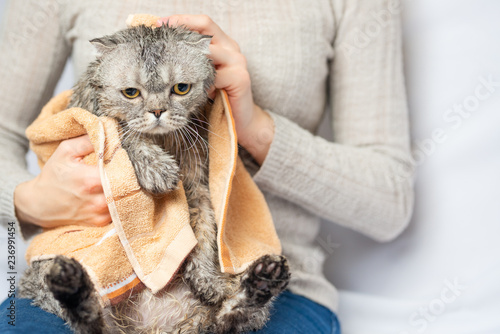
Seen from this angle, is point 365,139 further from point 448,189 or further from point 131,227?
point 131,227

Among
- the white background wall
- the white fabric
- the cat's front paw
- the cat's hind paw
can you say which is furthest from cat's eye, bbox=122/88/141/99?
the white fabric

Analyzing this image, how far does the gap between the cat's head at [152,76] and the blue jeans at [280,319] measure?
0.42 metres

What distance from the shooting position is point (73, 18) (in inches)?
47.9

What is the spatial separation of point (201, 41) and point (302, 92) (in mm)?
392

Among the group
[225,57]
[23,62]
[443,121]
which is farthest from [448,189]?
[23,62]

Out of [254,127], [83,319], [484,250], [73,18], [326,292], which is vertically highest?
[73,18]

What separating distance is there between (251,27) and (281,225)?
0.56 metres

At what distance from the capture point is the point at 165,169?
90cm

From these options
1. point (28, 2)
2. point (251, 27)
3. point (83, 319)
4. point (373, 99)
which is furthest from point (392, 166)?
point (28, 2)

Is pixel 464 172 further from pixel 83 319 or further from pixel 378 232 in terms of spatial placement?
pixel 83 319

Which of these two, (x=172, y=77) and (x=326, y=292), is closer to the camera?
(x=172, y=77)

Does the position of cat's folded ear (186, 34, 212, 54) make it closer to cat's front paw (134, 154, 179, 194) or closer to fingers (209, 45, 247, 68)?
fingers (209, 45, 247, 68)

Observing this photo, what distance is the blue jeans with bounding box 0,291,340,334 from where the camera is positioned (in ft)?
2.77

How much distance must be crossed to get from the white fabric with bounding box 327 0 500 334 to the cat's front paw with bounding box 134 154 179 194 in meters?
0.83
